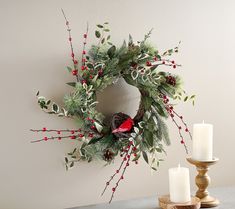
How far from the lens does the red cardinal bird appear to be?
64.3 inches

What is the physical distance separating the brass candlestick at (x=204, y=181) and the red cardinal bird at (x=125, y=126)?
246mm

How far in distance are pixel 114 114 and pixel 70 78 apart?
212 mm

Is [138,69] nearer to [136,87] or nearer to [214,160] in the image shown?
[136,87]

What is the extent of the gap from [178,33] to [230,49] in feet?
0.95

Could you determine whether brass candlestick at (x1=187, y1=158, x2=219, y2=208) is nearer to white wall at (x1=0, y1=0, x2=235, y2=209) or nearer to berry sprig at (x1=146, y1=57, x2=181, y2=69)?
white wall at (x1=0, y1=0, x2=235, y2=209)

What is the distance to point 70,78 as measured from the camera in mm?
1697

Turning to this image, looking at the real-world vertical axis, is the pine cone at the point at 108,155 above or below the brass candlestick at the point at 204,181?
above

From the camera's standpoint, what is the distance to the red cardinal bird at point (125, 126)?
5.36 ft

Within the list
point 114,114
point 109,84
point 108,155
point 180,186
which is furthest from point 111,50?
point 180,186

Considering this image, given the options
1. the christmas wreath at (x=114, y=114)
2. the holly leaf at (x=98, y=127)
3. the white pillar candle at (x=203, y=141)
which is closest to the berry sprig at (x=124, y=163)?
the christmas wreath at (x=114, y=114)

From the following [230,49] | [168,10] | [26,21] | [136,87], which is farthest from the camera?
[230,49]

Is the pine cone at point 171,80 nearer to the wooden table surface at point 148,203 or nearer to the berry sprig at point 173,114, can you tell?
the berry sprig at point 173,114

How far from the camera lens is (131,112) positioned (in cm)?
180

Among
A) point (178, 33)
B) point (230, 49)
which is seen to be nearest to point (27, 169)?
point (178, 33)
